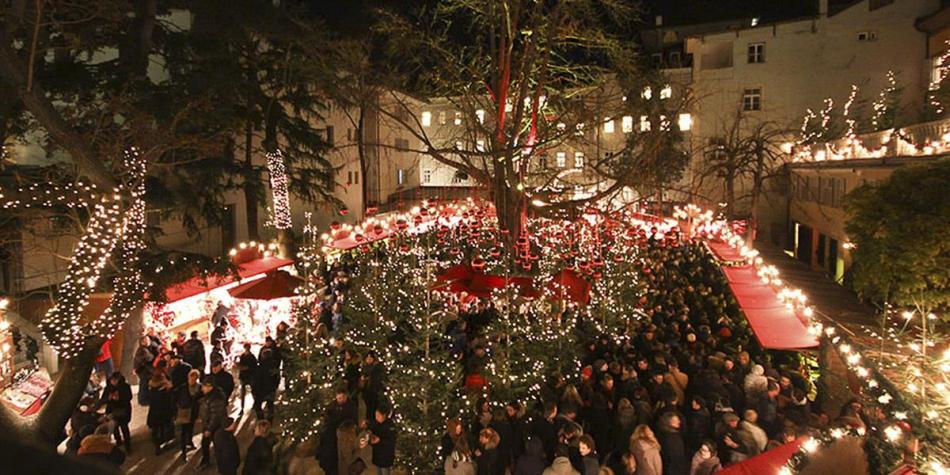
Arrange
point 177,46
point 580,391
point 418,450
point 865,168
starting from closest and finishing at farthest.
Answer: point 418,450
point 580,391
point 177,46
point 865,168

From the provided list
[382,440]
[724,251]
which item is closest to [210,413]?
[382,440]

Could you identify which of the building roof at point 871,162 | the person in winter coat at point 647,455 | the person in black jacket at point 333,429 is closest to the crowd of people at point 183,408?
the person in black jacket at point 333,429

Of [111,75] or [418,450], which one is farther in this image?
[111,75]

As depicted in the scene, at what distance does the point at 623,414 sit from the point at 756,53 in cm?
2959

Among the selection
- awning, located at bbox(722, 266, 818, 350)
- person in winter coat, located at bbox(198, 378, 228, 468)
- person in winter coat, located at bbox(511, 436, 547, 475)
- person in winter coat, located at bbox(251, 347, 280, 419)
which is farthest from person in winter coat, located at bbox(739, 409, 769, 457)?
person in winter coat, located at bbox(251, 347, 280, 419)

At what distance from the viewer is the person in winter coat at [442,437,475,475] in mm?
7215

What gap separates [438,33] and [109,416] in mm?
10625

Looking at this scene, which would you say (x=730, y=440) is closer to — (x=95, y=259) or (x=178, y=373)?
(x=178, y=373)

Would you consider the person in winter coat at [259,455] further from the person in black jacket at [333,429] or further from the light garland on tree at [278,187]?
the light garland on tree at [278,187]

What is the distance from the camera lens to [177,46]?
575 inches

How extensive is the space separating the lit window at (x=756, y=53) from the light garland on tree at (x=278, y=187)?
24371 millimetres

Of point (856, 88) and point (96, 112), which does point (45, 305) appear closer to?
point (96, 112)

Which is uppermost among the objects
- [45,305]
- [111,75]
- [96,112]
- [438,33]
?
[438,33]

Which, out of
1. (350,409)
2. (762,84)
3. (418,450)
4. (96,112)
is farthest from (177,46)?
(762,84)
